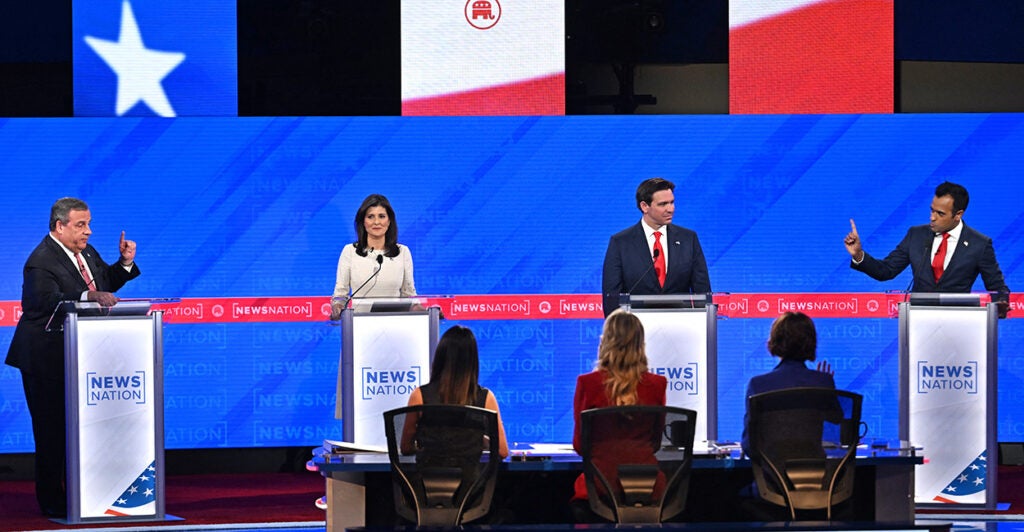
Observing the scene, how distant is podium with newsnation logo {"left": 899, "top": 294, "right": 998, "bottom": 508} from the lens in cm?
596

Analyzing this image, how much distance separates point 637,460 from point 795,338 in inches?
33.5

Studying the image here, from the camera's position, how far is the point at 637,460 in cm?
396

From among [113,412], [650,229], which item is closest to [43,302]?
[113,412]

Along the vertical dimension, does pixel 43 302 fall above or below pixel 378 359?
above

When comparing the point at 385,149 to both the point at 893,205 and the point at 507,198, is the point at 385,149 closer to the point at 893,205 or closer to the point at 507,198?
the point at 507,198

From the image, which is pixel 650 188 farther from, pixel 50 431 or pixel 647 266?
pixel 50 431

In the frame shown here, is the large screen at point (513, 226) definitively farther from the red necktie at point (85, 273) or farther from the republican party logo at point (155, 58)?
the red necktie at point (85, 273)

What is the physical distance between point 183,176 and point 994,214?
4.77 metres

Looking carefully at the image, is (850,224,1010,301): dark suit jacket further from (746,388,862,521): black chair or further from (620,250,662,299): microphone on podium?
(746,388,862,521): black chair

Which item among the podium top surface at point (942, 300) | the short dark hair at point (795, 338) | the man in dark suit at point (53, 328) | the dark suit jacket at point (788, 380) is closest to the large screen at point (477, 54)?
the man in dark suit at point (53, 328)

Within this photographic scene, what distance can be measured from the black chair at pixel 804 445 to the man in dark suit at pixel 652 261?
79.7 inches

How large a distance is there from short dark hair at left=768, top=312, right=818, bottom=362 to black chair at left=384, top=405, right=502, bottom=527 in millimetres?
1110

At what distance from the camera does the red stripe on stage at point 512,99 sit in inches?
298

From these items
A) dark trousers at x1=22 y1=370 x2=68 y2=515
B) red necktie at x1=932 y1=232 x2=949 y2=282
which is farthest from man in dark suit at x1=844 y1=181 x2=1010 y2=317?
dark trousers at x1=22 y1=370 x2=68 y2=515
